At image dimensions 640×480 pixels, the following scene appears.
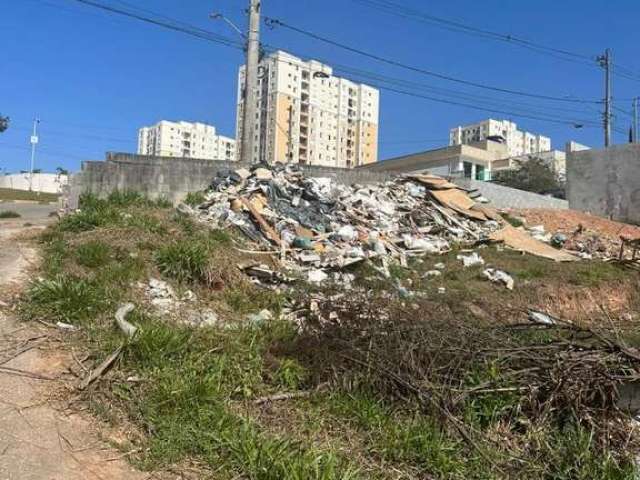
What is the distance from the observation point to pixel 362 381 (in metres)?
3.71

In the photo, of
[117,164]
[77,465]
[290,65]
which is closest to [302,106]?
[290,65]

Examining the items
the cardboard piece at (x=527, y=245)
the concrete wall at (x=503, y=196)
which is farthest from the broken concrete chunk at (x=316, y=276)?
the concrete wall at (x=503, y=196)

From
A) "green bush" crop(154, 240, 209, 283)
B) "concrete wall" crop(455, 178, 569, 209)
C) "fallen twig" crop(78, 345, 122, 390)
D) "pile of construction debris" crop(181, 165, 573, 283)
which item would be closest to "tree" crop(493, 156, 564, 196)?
"concrete wall" crop(455, 178, 569, 209)

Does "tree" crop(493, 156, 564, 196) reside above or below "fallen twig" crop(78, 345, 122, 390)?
above

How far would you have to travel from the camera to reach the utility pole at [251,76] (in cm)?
1361

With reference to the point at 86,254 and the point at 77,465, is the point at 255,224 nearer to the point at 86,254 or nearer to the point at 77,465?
the point at 86,254

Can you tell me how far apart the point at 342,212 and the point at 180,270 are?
5042 millimetres

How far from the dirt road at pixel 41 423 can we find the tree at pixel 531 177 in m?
30.6

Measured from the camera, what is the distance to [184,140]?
6212 cm

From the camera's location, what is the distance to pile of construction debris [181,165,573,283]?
8.38m

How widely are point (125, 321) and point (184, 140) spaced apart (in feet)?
199

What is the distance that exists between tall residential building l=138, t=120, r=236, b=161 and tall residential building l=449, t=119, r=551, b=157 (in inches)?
1104

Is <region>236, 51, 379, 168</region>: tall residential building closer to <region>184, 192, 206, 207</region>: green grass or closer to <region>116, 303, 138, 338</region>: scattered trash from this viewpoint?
<region>184, 192, 206, 207</region>: green grass

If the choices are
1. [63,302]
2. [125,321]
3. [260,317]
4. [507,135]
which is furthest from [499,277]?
[507,135]
